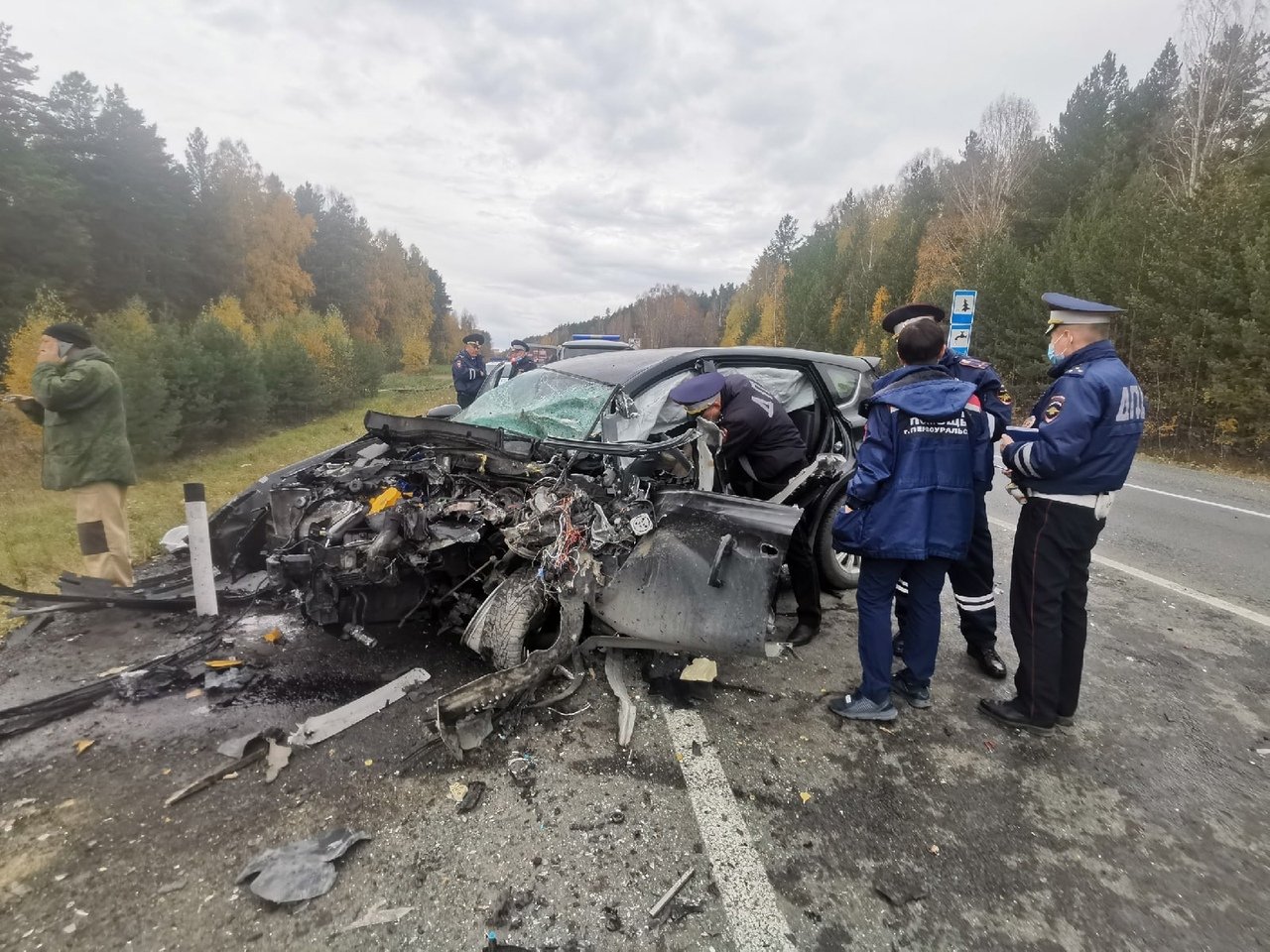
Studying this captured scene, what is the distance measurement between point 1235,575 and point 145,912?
6752mm

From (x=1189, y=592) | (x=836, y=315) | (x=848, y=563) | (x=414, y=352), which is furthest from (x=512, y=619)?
(x=414, y=352)

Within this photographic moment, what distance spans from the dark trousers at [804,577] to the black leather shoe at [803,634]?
0.02 meters

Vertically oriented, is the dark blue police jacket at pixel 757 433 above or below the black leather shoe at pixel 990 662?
above

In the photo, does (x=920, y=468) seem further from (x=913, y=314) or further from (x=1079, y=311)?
(x=913, y=314)

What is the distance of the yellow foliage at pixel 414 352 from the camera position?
5459 centimetres

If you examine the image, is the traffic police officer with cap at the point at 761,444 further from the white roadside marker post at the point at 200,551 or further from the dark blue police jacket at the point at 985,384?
the white roadside marker post at the point at 200,551

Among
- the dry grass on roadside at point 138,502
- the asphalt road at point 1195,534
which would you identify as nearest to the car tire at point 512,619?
the dry grass on roadside at point 138,502

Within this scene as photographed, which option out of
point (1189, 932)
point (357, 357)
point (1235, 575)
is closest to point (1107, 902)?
point (1189, 932)

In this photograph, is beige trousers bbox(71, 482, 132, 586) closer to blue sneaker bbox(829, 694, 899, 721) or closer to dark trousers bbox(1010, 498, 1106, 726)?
blue sneaker bbox(829, 694, 899, 721)

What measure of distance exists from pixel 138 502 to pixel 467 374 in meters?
4.16

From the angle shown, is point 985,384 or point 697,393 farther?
point 697,393

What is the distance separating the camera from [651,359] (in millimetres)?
4105

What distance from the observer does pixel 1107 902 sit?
1919 millimetres

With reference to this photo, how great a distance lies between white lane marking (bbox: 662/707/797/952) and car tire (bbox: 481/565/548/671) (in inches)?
30.3
